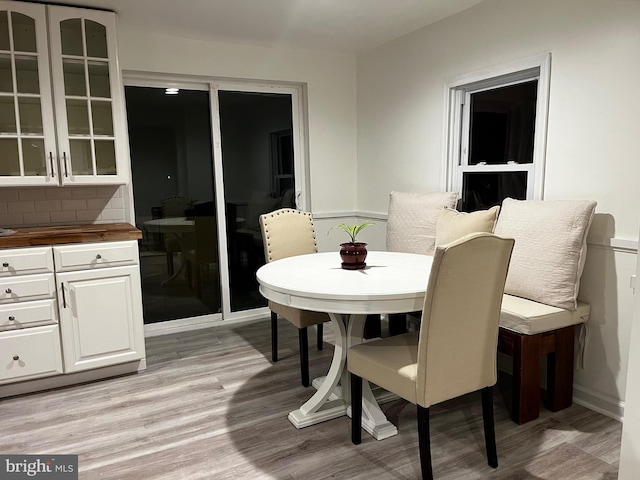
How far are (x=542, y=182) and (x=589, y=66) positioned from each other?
2.10ft

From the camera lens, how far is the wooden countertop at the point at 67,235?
8.92 feet

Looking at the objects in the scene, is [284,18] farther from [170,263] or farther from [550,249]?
[550,249]

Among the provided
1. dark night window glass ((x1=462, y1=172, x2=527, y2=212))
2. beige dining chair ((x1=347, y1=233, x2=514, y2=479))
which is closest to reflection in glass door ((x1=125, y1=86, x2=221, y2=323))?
dark night window glass ((x1=462, y1=172, x2=527, y2=212))

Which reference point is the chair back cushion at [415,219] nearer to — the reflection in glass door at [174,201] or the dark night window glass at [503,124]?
the dark night window glass at [503,124]

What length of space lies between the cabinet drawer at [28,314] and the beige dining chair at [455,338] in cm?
193

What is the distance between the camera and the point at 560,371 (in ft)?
8.28

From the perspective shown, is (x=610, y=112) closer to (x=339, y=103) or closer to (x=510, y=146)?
(x=510, y=146)

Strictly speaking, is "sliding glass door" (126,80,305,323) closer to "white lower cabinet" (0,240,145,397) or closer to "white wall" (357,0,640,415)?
"white lower cabinet" (0,240,145,397)

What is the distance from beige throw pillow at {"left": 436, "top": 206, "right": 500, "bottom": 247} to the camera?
2820 mm

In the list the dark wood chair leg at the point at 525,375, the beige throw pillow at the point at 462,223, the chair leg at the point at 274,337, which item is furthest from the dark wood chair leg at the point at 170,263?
the dark wood chair leg at the point at 525,375

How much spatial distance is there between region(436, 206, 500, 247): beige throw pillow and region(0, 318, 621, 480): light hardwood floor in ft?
3.09

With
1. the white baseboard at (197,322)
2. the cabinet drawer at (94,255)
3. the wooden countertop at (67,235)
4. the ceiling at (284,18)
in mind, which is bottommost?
the white baseboard at (197,322)

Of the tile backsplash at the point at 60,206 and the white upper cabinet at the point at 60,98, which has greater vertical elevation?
the white upper cabinet at the point at 60,98

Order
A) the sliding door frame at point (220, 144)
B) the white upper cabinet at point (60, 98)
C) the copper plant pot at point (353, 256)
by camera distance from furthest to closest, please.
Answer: the sliding door frame at point (220, 144)
the white upper cabinet at point (60, 98)
the copper plant pot at point (353, 256)
